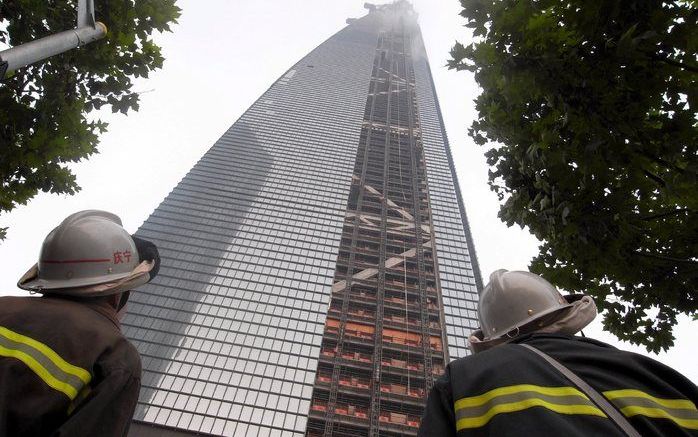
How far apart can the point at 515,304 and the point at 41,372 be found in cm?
241

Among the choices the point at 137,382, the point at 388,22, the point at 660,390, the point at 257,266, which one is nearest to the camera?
the point at 660,390

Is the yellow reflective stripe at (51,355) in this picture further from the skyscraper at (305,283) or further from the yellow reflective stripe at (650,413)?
the skyscraper at (305,283)

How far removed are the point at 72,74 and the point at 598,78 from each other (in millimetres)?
6355

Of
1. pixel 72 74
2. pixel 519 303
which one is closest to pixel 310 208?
pixel 72 74

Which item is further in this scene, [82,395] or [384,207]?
[384,207]

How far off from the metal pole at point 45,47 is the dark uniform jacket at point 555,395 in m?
3.64

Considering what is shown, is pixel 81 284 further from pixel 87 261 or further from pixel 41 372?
pixel 41 372

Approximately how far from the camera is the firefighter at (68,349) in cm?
173

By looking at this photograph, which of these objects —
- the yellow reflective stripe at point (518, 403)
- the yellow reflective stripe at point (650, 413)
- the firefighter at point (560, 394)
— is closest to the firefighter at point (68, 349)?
the firefighter at point (560, 394)

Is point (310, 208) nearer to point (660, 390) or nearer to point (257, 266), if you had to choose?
point (257, 266)

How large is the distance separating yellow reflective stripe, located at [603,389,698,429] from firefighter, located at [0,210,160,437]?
2.07m

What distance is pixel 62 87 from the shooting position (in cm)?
582

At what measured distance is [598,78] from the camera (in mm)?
3861

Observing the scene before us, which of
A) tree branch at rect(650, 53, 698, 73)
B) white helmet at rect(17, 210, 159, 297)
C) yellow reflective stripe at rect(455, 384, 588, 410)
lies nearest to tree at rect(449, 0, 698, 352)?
tree branch at rect(650, 53, 698, 73)
